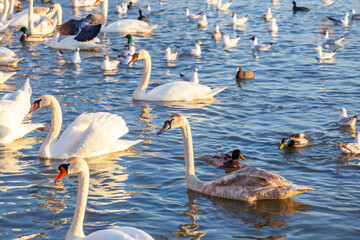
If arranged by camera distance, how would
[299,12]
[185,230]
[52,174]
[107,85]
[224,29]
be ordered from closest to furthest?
[185,230] → [52,174] → [107,85] → [224,29] → [299,12]

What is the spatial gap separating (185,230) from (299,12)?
23939 millimetres

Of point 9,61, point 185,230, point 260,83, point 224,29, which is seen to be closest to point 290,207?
point 185,230

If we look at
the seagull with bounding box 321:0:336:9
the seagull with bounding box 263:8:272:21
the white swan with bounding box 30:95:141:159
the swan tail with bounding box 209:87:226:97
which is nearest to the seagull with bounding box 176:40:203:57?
the swan tail with bounding box 209:87:226:97

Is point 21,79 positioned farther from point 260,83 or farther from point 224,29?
point 224,29

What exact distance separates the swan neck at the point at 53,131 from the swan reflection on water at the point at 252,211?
312cm

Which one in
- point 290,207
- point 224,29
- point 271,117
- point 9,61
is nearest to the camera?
point 290,207

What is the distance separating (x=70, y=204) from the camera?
10383 millimetres

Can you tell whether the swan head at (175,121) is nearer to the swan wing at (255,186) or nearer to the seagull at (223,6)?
the swan wing at (255,186)

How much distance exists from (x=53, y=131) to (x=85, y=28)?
8.58 m

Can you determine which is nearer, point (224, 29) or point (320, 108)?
point (320, 108)

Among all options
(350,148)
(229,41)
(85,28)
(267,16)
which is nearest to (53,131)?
(350,148)

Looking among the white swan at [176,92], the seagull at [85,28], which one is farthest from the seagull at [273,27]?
the white swan at [176,92]

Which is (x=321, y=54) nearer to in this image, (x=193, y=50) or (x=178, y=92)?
(x=193, y=50)

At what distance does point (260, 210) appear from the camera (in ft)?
33.7
